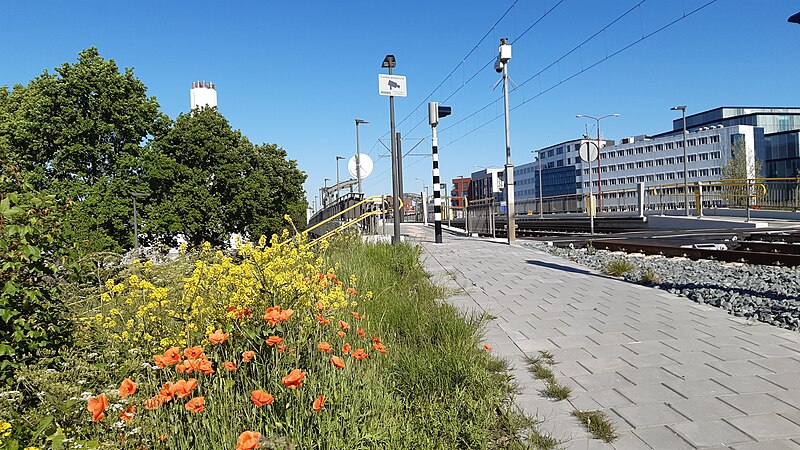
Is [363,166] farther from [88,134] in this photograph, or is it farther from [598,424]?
[598,424]

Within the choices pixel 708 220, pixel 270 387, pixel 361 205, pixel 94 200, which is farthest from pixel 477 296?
pixel 94 200

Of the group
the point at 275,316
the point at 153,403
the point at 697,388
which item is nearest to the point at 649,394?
the point at 697,388

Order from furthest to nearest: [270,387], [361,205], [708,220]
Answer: [708,220]
[361,205]
[270,387]

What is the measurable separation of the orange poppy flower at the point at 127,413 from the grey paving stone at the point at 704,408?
2.98 meters

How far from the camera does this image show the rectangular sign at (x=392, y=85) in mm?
14375

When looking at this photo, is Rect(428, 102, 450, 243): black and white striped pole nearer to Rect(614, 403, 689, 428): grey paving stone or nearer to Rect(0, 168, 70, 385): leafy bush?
Rect(614, 403, 689, 428): grey paving stone

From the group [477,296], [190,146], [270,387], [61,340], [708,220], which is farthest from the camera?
[190,146]

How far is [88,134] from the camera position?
31.6 m

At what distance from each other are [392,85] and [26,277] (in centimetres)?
1227

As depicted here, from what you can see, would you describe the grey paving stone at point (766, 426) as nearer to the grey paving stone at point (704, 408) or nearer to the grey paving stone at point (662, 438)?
the grey paving stone at point (704, 408)

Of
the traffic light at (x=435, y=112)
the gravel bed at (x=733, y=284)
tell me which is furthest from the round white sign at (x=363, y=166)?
the gravel bed at (x=733, y=284)

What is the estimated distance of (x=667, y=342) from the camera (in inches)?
198

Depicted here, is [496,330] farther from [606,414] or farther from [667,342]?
[606,414]

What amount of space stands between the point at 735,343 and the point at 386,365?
3095 mm
